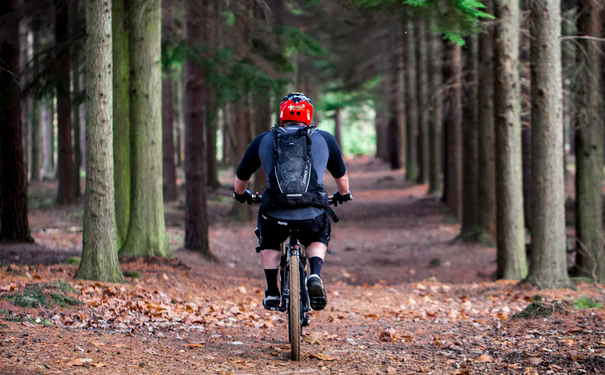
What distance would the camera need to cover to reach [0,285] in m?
8.65

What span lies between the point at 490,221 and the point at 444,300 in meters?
7.29

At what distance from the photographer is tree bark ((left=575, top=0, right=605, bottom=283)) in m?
12.6

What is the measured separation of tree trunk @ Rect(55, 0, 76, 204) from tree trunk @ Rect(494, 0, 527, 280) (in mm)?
8519

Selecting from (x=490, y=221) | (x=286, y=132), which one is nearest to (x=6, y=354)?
(x=286, y=132)

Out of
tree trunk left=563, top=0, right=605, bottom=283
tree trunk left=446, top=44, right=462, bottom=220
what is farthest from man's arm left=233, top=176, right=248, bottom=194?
tree trunk left=446, top=44, right=462, bottom=220

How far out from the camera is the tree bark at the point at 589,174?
12641mm

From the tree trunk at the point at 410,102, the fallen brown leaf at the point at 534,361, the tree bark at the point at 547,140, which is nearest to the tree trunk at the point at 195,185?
the tree bark at the point at 547,140

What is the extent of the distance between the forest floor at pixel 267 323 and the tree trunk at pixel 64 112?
362 cm

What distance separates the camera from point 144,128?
12.5m

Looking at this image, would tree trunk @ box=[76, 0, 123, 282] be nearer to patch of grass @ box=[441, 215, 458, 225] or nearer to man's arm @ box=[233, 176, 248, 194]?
man's arm @ box=[233, 176, 248, 194]

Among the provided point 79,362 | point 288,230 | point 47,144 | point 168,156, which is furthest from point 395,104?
point 79,362

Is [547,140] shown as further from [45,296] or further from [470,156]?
[470,156]

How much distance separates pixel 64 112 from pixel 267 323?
47.6ft

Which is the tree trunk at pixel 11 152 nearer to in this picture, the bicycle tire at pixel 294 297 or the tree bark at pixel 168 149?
the bicycle tire at pixel 294 297
